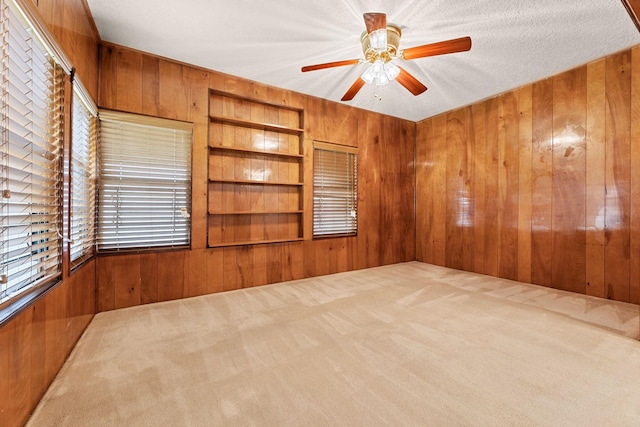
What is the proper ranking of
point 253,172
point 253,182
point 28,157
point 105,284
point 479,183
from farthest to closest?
point 479,183 → point 253,172 → point 253,182 → point 105,284 → point 28,157

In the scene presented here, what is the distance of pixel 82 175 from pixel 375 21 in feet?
8.10

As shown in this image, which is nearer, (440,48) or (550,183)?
(440,48)

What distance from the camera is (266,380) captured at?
138 cm

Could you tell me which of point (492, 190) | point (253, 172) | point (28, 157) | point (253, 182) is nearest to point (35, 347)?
point (28, 157)

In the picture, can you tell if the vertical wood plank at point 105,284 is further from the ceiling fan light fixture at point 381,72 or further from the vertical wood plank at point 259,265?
the ceiling fan light fixture at point 381,72

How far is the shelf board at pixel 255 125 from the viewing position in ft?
9.34

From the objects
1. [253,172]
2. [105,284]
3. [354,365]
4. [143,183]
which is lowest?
[354,365]

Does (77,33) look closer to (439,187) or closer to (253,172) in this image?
(253,172)

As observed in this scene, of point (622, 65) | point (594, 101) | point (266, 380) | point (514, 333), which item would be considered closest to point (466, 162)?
point (594, 101)

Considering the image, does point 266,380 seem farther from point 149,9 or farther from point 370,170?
point 370,170

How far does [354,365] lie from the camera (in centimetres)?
151

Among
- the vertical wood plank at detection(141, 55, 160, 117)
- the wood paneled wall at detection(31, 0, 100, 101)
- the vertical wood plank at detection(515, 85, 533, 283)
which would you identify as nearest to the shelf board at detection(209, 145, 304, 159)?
the vertical wood plank at detection(141, 55, 160, 117)

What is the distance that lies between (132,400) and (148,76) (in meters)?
2.69

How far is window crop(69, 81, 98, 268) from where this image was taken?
Result: 70.4 inches
